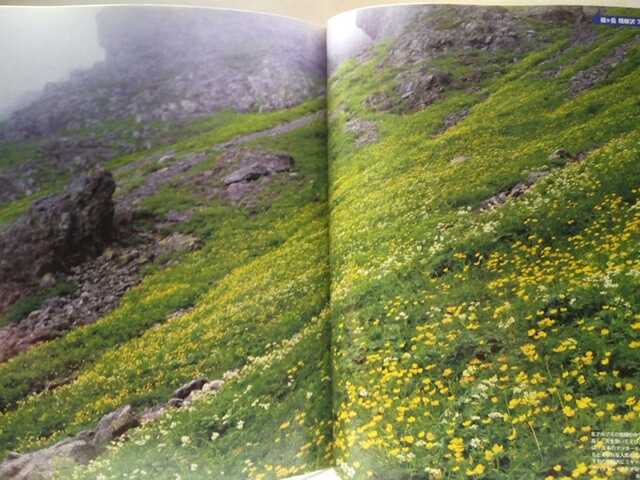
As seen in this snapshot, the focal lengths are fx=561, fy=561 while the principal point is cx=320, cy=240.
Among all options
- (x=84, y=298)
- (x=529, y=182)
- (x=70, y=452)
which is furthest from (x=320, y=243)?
(x=70, y=452)

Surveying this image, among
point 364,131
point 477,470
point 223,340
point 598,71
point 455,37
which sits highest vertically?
point 455,37

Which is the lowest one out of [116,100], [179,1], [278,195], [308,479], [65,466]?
[308,479]

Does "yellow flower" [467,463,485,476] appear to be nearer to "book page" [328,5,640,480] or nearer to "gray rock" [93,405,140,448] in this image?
"book page" [328,5,640,480]

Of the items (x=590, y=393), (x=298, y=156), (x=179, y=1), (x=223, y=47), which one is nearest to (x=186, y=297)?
(x=298, y=156)

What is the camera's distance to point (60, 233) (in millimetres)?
3670

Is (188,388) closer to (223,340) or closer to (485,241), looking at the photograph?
(223,340)

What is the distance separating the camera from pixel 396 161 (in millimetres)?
4262

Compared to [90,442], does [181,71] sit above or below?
above

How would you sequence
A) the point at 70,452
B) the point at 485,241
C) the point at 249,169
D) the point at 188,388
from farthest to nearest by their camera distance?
1. the point at 249,169
2. the point at 485,241
3. the point at 188,388
4. the point at 70,452

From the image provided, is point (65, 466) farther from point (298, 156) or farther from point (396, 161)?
point (396, 161)

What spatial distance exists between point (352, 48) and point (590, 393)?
9.44ft

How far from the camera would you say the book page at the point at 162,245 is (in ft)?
11.4

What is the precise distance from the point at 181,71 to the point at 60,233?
1.37 meters

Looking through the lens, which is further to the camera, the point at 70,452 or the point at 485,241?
the point at 485,241
